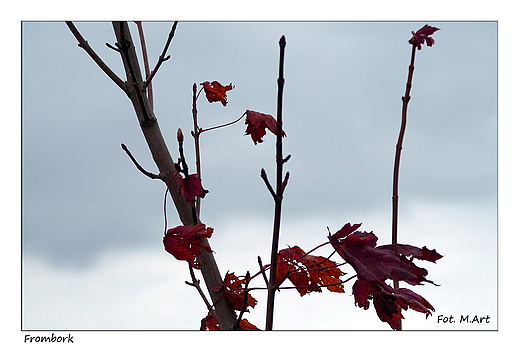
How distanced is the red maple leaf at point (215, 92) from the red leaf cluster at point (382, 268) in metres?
0.62

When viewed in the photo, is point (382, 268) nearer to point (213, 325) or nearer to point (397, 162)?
point (397, 162)

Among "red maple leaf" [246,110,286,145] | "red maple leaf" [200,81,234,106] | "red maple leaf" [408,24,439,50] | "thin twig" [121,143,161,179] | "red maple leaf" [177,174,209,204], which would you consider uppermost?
"red maple leaf" [408,24,439,50]

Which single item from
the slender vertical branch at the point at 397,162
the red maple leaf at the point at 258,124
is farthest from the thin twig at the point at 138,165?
the slender vertical branch at the point at 397,162

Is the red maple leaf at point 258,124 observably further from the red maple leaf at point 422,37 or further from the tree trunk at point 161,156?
the red maple leaf at point 422,37

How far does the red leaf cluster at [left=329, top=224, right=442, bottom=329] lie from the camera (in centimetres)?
90

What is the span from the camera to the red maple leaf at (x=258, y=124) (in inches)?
48.4

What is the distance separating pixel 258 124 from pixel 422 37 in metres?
0.57

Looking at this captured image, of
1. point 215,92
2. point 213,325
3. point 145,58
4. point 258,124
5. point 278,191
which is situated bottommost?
point 213,325

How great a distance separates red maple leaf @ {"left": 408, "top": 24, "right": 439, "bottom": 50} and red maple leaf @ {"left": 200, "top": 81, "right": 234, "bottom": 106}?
0.57m

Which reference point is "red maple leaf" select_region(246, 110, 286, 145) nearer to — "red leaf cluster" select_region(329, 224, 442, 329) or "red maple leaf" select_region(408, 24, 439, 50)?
"red leaf cluster" select_region(329, 224, 442, 329)

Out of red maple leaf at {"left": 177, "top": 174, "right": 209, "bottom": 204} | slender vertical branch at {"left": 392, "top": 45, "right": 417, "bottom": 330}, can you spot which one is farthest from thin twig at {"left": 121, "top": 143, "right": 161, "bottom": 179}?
slender vertical branch at {"left": 392, "top": 45, "right": 417, "bottom": 330}

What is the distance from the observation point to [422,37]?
4.56 feet

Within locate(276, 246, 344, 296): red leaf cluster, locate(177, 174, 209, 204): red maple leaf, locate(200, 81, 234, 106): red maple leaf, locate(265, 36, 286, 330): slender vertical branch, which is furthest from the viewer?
locate(200, 81, 234, 106): red maple leaf

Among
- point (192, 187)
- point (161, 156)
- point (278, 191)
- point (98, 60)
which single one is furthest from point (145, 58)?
point (278, 191)
